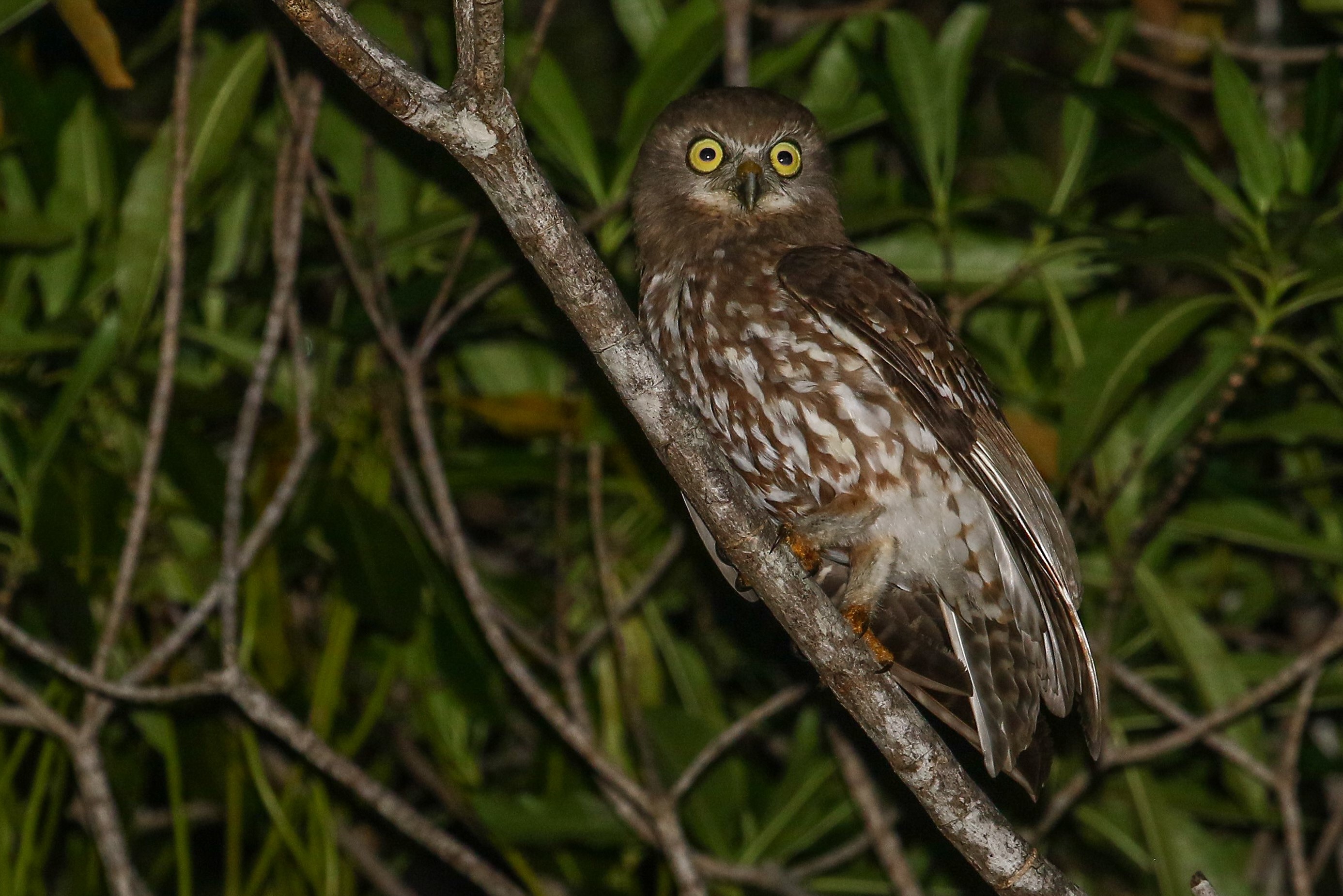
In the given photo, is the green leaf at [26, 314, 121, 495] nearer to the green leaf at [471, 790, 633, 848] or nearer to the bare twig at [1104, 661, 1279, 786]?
the green leaf at [471, 790, 633, 848]

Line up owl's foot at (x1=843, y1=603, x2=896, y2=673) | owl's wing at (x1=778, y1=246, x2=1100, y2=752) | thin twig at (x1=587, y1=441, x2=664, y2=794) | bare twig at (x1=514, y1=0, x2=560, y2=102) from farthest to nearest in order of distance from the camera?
thin twig at (x1=587, y1=441, x2=664, y2=794)
bare twig at (x1=514, y1=0, x2=560, y2=102)
owl's foot at (x1=843, y1=603, x2=896, y2=673)
owl's wing at (x1=778, y1=246, x2=1100, y2=752)

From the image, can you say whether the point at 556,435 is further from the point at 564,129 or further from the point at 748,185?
the point at 748,185

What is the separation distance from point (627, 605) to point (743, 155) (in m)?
1.45

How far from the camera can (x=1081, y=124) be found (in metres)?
4.74

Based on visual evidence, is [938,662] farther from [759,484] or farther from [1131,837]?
[1131,837]

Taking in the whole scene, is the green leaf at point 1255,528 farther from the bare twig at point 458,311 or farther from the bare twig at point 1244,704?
the bare twig at point 458,311

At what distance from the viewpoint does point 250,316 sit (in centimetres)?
502

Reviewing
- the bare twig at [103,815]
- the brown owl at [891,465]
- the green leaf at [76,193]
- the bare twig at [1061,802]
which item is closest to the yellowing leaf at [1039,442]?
the brown owl at [891,465]

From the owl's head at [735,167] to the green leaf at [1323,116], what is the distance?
1.43 metres

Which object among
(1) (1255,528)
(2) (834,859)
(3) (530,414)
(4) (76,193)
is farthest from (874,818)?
(4) (76,193)

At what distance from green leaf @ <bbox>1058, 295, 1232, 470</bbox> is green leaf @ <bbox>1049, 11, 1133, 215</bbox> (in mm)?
582

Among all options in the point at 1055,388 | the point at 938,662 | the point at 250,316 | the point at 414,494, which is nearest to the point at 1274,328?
the point at 1055,388

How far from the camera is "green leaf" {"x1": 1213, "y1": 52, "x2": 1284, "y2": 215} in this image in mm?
4312

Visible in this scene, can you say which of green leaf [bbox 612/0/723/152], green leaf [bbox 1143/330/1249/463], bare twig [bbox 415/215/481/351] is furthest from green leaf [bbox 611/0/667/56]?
green leaf [bbox 1143/330/1249/463]
